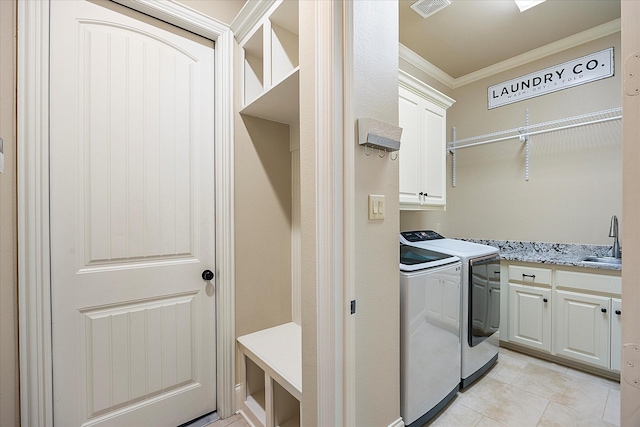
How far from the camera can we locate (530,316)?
2307 millimetres

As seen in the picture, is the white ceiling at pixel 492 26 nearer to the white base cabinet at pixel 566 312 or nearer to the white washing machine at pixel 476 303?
the white washing machine at pixel 476 303

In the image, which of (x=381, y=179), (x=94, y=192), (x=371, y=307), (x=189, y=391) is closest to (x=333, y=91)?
(x=381, y=179)

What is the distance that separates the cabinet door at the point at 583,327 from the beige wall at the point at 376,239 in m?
1.68

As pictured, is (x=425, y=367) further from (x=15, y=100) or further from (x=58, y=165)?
(x=15, y=100)

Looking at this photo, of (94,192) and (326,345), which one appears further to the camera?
(94,192)

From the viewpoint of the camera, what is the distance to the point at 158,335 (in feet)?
4.88

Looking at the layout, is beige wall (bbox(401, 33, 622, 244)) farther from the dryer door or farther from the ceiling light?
the ceiling light

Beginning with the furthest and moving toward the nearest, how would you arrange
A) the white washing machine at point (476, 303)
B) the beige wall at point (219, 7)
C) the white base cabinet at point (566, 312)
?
the white base cabinet at point (566, 312), the white washing machine at point (476, 303), the beige wall at point (219, 7)

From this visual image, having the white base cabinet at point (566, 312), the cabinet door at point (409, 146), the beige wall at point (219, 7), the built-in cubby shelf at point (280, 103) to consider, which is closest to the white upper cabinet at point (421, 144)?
the cabinet door at point (409, 146)

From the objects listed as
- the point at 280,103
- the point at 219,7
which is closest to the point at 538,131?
the point at 280,103

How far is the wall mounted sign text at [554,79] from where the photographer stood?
7.65ft

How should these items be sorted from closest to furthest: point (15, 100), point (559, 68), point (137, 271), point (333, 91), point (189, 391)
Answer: point (333, 91), point (15, 100), point (137, 271), point (189, 391), point (559, 68)

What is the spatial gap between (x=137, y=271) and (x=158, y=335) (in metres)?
0.37

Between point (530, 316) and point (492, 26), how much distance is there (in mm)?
2432
